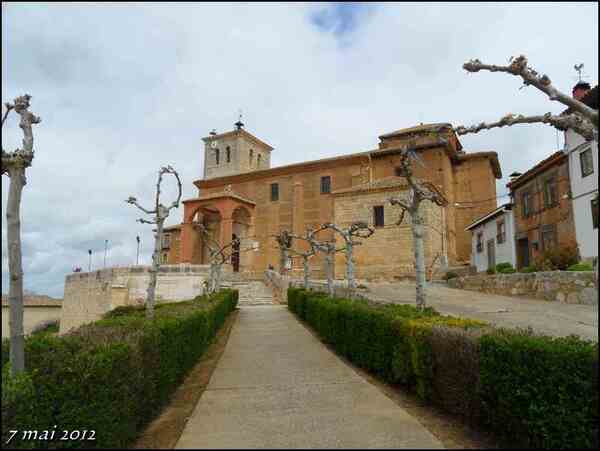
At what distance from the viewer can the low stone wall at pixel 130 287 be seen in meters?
25.2

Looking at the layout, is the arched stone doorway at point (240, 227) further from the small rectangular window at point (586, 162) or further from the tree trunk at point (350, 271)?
the small rectangular window at point (586, 162)

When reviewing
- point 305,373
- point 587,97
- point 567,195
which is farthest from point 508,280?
point 305,373

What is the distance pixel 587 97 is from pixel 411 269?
1289cm

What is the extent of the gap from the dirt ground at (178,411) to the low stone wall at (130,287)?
1779cm

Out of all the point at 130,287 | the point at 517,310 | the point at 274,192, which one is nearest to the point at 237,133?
the point at 274,192

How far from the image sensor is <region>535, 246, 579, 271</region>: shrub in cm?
1653

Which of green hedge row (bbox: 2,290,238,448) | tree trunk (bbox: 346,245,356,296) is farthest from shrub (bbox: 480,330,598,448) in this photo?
tree trunk (bbox: 346,245,356,296)

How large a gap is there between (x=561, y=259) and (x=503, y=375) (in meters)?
15.3

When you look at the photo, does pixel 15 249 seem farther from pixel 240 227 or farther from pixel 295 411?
pixel 240 227

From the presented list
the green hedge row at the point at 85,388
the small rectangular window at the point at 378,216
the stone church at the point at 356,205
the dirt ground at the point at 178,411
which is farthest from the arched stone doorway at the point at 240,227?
the green hedge row at the point at 85,388

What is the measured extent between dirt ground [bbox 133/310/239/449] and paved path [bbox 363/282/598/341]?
21.7 feet

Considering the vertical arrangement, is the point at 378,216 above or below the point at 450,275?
above

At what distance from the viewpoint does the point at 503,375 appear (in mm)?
3803

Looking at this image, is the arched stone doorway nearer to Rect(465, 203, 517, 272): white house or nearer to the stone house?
Rect(465, 203, 517, 272): white house
